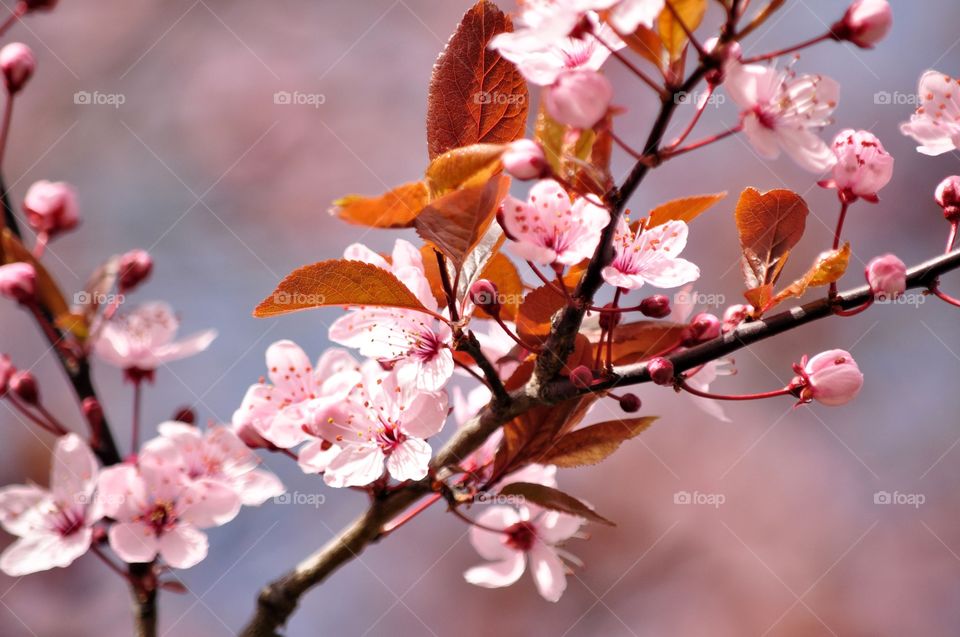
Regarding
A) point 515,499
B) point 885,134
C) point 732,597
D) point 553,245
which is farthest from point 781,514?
point 553,245

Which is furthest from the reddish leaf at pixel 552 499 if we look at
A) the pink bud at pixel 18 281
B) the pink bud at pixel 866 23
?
the pink bud at pixel 18 281

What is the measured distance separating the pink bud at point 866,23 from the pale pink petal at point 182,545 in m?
0.94

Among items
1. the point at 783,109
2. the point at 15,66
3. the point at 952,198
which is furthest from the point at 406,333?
the point at 15,66

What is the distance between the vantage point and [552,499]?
0.96 meters

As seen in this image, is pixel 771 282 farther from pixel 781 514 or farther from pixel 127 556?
pixel 781 514

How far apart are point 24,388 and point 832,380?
1024 millimetres

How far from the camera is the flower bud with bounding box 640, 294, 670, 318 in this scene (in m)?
0.94

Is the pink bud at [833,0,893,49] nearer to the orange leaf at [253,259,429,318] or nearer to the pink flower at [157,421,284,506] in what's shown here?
the orange leaf at [253,259,429,318]

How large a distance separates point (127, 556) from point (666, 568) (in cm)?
243

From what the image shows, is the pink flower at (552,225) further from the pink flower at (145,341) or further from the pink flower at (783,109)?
the pink flower at (145,341)

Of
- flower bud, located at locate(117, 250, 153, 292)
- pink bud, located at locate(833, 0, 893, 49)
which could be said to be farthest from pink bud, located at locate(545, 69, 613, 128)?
flower bud, located at locate(117, 250, 153, 292)

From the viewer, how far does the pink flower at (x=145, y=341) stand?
1.23 m

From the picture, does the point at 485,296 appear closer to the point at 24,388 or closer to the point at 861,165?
the point at 861,165

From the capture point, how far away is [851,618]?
301cm
